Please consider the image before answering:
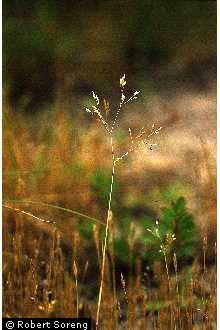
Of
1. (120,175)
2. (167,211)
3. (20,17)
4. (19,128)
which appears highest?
(20,17)

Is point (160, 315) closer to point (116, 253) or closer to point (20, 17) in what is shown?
point (116, 253)

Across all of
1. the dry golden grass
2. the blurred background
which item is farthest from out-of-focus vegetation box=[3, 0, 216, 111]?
the dry golden grass

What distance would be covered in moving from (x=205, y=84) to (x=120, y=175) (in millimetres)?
576

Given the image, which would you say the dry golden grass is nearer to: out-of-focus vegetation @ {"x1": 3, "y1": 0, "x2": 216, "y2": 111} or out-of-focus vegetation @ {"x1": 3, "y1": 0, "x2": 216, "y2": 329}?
out-of-focus vegetation @ {"x1": 3, "y1": 0, "x2": 216, "y2": 329}

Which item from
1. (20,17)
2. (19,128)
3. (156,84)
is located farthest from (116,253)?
(20,17)

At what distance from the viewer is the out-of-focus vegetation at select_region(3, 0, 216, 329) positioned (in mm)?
1635

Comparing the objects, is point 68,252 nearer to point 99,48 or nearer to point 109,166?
point 109,166

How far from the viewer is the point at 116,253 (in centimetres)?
185

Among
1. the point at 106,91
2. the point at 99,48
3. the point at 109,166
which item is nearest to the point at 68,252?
the point at 109,166

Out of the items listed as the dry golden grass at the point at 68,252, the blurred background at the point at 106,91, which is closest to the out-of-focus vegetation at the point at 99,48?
the blurred background at the point at 106,91

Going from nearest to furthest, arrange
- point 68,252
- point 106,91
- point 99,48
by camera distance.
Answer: point 68,252 → point 106,91 → point 99,48

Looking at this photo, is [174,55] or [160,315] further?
[174,55]

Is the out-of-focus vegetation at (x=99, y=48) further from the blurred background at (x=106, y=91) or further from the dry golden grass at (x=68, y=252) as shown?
Answer: the dry golden grass at (x=68, y=252)

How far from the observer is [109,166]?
2.04m
